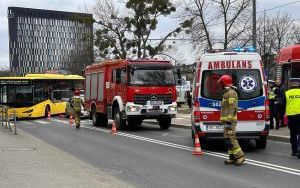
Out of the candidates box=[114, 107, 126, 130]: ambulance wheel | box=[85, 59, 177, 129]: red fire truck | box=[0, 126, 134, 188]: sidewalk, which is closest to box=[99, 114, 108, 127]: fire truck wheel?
box=[85, 59, 177, 129]: red fire truck

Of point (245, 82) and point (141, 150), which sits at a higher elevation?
point (245, 82)

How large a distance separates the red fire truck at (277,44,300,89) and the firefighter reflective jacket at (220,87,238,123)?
27.5 feet

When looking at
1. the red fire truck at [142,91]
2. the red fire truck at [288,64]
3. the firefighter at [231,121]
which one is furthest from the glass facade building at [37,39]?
the firefighter at [231,121]

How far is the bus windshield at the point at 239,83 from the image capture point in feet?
48.1

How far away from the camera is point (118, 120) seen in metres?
23.3

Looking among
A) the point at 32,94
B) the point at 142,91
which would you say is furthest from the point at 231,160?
the point at 32,94

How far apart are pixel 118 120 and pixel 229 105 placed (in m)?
11.7

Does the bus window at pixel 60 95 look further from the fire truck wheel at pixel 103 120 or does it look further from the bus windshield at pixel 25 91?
the fire truck wheel at pixel 103 120

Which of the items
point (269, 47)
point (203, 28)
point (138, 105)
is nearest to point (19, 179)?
point (138, 105)

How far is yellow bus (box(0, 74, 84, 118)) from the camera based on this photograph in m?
35.4

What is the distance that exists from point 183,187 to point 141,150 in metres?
6.11

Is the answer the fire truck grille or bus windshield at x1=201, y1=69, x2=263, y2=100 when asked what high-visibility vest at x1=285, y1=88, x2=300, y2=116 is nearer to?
bus windshield at x1=201, y1=69, x2=263, y2=100

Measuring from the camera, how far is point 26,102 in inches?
1409

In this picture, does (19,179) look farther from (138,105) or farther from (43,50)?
(43,50)
